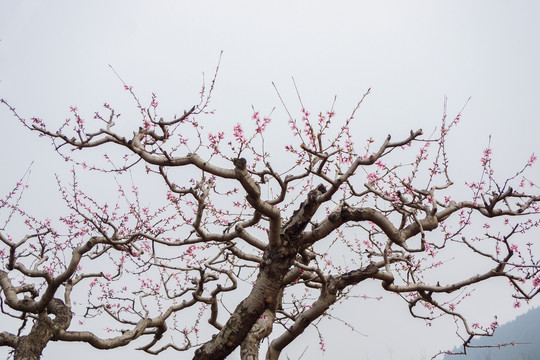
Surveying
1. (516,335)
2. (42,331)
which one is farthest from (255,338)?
(516,335)

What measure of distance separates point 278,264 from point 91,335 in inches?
139

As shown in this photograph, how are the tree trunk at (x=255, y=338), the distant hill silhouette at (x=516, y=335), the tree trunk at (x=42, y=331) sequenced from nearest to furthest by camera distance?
the tree trunk at (x=255, y=338), the tree trunk at (x=42, y=331), the distant hill silhouette at (x=516, y=335)

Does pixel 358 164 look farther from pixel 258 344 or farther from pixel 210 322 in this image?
pixel 210 322

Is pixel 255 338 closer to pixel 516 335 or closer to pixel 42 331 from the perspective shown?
pixel 42 331

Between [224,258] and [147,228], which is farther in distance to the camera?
[147,228]

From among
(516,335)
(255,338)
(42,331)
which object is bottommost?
(255,338)

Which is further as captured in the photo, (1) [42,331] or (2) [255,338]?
(1) [42,331]

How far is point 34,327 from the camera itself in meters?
6.71

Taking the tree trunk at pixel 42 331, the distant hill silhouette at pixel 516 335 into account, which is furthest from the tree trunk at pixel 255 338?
the distant hill silhouette at pixel 516 335

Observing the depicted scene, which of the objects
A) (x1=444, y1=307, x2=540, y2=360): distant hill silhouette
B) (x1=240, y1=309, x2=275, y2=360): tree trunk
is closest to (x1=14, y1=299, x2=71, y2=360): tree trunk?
(x1=240, y1=309, x2=275, y2=360): tree trunk

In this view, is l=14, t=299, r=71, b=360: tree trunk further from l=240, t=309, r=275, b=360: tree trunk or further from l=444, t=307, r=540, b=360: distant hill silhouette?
l=444, t=307, r=540, b=360: distant hill silhouette

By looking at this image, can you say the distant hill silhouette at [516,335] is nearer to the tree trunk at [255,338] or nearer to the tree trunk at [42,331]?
the tree trunk at [255,338]

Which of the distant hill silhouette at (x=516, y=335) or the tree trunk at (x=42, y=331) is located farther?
the distant hill silhouette at (x=516, y=335)

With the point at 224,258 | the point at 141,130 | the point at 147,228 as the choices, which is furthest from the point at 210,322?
the point at 141,130
